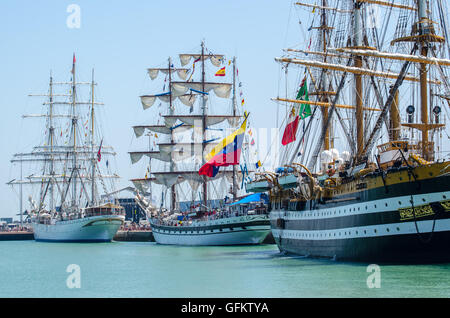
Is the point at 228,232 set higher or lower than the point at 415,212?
lower

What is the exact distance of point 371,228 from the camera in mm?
40594

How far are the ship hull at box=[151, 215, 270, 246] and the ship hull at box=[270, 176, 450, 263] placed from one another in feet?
99.5

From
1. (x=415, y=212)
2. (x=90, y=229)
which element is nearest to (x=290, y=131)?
(x=415, y=212)

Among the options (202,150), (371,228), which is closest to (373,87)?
(371,228)

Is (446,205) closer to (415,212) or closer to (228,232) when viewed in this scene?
(415,212)

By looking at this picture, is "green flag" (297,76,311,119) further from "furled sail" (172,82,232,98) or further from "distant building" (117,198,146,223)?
"distant building" (117,198,146,223)

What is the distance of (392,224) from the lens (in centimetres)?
3912

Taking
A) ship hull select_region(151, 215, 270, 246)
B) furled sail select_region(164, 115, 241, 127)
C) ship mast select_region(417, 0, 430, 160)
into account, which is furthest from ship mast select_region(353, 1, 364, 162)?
furled sail select_region(164, 115, 241, 127)
